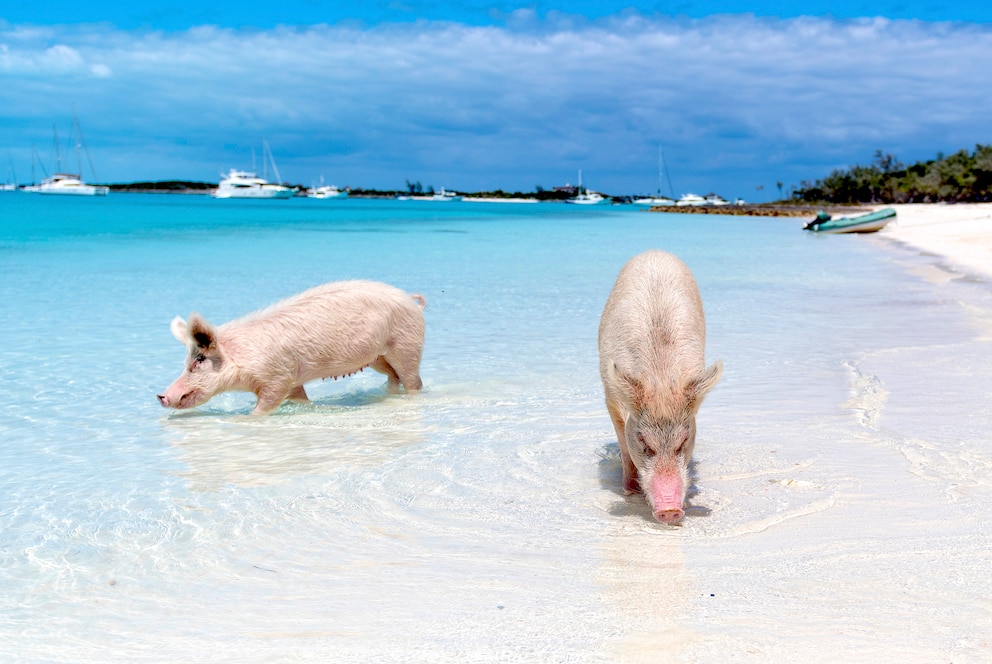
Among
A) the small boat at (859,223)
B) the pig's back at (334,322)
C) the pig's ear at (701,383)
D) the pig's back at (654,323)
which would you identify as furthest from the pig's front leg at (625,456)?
the small boat at (859,223)

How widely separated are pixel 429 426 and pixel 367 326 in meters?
1.34

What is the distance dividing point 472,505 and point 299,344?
3.22 m

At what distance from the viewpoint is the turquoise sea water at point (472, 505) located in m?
4.12

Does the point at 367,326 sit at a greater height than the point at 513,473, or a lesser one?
greater

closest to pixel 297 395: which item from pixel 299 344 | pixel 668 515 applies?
pixel 299 344

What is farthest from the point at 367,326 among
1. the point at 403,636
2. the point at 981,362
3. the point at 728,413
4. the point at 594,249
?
the point at 594,249

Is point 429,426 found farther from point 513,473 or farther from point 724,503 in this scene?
point 724,503

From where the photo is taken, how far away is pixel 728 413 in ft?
27.2

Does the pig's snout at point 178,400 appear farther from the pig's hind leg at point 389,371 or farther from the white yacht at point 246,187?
the white yacht at point 246,187

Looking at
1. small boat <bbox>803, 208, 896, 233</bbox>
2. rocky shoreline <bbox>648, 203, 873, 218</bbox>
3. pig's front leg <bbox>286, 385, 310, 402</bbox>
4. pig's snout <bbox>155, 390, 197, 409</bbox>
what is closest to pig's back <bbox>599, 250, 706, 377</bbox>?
pig's front leg <bbox>286, 385, 310, 402</bbox>

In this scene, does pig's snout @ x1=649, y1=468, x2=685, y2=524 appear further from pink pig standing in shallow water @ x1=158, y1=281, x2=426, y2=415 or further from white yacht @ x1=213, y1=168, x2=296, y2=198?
white yacht @ x1=213, y1=168, x2=296, y2=198

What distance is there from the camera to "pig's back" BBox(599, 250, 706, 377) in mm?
5516

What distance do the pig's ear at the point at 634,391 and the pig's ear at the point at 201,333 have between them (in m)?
4.11

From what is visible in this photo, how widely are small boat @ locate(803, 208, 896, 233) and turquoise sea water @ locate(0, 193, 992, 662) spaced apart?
40.5 metres
